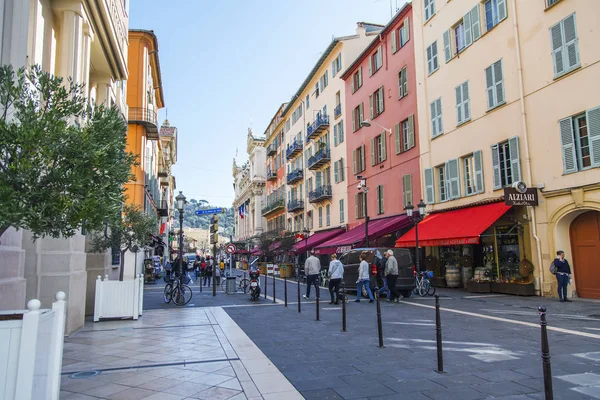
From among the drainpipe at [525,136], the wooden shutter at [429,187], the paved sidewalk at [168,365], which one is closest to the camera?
the paved sidewalk at [168,365]

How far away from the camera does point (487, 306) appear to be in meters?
13.2

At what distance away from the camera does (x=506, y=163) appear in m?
17.2

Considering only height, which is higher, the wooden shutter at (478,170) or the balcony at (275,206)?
the balcony at (275,206)

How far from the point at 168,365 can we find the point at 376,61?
992 inches

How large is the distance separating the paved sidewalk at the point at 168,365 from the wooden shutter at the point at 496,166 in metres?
12.0

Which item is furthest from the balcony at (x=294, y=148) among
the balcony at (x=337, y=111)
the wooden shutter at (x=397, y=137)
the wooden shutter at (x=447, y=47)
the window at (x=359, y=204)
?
the wooden shutter at (x=447, y=47)

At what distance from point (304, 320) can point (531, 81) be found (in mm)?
11750

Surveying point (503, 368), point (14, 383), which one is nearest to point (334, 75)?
point (503, 368)

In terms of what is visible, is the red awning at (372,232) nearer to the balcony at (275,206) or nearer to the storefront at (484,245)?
the storefront at (484,245)

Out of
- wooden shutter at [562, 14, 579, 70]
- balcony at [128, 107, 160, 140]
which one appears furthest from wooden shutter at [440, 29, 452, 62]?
balcony at [128, 107, 160, 140]

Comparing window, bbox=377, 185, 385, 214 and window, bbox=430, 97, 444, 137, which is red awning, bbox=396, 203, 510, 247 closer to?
window, bbox=430, 97, 444, 137

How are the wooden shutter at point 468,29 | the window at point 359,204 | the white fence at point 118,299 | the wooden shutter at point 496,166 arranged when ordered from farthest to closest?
the window at point 359,204 → the wooden shutter at point 468,29 → the wooden shutter at point 496,166 → the white fence at point 118,299

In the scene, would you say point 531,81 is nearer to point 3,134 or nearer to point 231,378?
point 231,378

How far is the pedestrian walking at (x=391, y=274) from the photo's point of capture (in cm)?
1442
